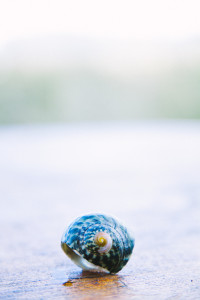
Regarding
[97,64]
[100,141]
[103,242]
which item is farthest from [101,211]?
[97,64]

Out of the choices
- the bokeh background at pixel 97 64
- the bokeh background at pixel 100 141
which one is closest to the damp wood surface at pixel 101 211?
the bokeh background at pixel 100 141

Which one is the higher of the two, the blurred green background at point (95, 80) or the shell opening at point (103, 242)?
the blurred green background at point (95, 80)

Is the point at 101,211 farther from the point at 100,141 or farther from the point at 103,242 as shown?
the point at 100,141

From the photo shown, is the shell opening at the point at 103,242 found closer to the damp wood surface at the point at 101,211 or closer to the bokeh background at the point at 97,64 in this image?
the damp wood surface at the point at 101,211

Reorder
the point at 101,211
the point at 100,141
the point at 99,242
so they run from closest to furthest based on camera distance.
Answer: the point at 99,242 → the point at 101,211 → the point at 100,141

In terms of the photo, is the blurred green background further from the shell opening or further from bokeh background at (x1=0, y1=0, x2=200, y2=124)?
the shell opening

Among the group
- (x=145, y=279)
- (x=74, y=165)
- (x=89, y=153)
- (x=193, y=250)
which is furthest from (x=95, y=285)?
(x=89, y=153)
